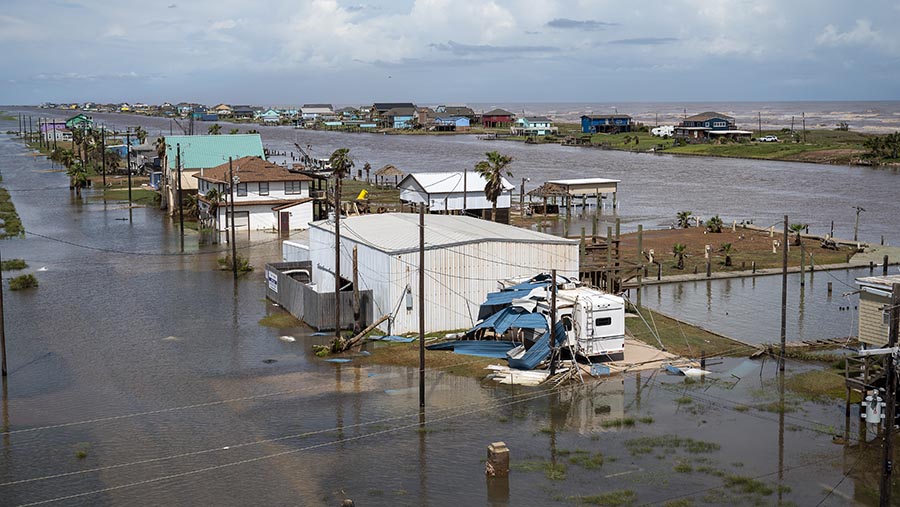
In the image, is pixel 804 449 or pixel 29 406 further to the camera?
pixel 29 406

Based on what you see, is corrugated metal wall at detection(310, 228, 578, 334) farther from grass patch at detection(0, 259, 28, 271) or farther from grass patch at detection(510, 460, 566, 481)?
grass patch at detection(0, 259, 28, 271)

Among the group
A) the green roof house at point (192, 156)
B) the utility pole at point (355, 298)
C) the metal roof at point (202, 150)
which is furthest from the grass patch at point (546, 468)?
the metal roof at point (202, 150)

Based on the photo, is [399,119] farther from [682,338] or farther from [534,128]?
[682,338]

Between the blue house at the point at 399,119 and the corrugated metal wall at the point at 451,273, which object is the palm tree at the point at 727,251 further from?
the blue house at the point at 399,119

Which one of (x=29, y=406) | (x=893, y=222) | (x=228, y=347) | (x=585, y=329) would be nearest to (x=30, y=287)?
(x=228, y=347)

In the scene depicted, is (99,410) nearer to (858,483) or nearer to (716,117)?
(858,483)

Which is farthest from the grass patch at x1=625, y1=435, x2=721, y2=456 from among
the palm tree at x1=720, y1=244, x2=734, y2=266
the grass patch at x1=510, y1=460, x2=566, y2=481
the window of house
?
the window of house

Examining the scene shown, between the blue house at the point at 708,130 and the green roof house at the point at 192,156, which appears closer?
the green roof house at the point at 192,156
